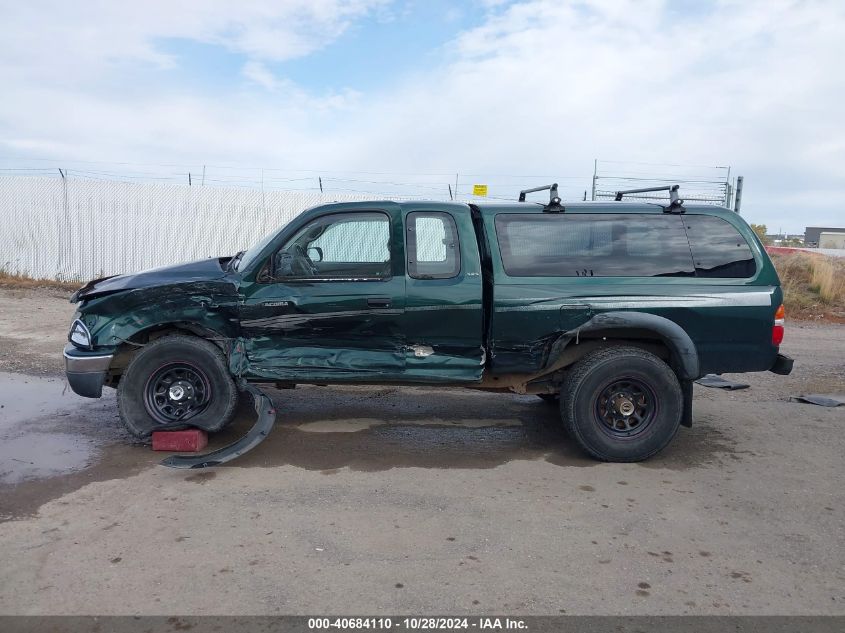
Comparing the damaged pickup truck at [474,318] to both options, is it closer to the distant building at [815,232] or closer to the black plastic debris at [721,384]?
the black plastic debris at [721,384]

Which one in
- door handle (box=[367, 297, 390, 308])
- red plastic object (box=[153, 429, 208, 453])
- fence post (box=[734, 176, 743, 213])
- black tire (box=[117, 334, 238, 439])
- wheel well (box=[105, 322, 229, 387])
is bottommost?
red plastic object (box=[153, 429, 208, 453])

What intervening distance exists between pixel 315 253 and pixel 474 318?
142cm

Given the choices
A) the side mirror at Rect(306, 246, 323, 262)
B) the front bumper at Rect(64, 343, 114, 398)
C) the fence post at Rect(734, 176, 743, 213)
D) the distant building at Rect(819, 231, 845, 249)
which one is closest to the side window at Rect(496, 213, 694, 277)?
the side mirror at Rect(306, 246, 323, 262)

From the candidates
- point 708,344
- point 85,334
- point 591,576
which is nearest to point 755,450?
point 708,344

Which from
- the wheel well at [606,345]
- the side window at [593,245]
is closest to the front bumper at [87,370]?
the side window at [593,245]

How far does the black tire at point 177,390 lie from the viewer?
5.20 metres

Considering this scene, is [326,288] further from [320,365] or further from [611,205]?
[611,205]

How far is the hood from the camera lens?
5.19m

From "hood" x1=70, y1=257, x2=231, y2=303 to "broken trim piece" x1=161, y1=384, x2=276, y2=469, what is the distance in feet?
3.09

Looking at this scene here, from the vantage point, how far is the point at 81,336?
5.20 metres
